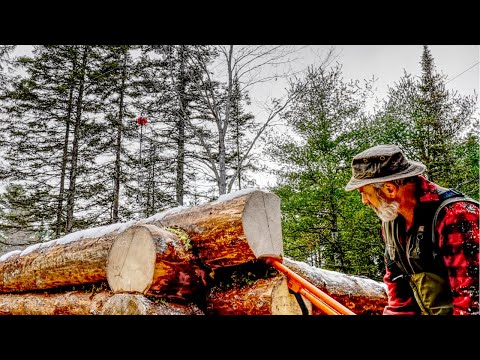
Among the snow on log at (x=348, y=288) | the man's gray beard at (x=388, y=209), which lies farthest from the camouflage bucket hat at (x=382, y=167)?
the snow on log at (x=348, y=288)

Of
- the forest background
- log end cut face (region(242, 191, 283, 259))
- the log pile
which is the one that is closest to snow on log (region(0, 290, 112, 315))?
the log pile

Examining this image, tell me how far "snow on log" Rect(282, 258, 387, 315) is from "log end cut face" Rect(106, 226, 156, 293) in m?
0.98

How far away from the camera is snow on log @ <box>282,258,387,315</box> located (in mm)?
2485

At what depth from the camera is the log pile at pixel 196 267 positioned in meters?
2.00

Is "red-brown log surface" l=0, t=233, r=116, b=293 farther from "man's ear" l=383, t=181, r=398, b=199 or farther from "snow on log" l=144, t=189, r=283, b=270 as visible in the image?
"man's ear" l=383, t=181, r=398, b=199

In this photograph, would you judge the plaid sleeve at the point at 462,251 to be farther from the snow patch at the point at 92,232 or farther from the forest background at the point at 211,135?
the forest background at the point at 211,135

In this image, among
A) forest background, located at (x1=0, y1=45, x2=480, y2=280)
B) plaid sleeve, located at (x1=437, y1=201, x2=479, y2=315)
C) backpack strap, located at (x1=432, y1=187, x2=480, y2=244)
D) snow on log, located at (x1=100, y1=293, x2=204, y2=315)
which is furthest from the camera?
forest background, located at (x1=0, y1=45, x2=480, y2=280)

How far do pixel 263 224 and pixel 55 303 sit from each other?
6.28ft

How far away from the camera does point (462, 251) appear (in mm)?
1146

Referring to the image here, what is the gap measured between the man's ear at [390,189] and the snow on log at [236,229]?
0.83m
